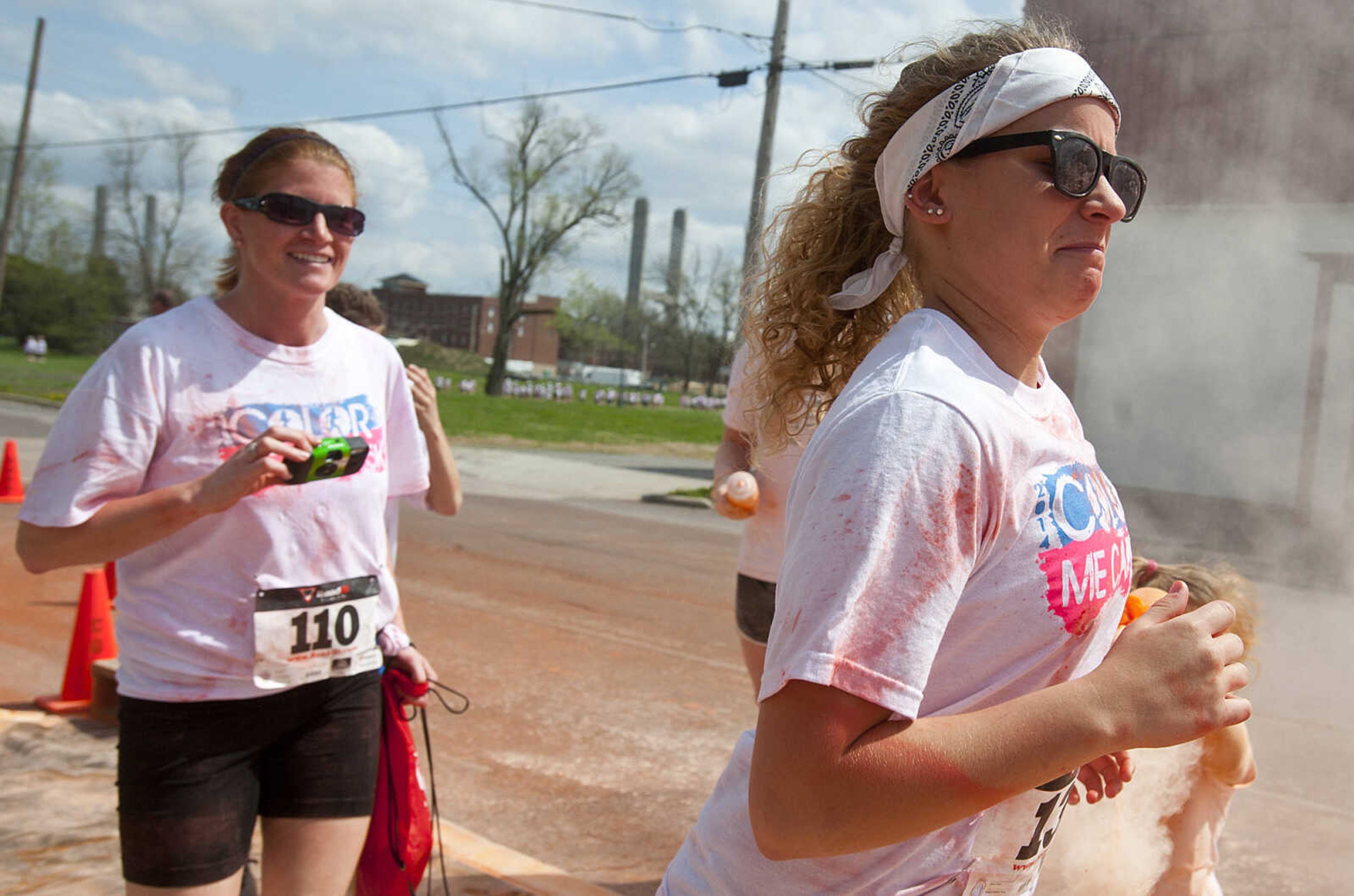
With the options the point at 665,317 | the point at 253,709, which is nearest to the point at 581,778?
the point at 253,709

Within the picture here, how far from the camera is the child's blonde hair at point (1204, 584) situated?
6.75ft

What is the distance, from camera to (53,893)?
302 cm

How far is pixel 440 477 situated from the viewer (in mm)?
2686

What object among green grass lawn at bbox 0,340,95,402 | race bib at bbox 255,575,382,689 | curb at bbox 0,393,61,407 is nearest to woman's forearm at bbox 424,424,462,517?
race bib at bbox 255,575,382,689

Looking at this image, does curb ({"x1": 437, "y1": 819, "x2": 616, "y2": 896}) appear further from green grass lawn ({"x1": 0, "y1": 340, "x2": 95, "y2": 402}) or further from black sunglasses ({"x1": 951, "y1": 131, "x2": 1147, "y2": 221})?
green grass lawn ({"x1": 0, "y1": 340, "x2": 95, "y2": 402})

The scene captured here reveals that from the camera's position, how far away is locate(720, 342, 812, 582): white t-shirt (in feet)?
9.57

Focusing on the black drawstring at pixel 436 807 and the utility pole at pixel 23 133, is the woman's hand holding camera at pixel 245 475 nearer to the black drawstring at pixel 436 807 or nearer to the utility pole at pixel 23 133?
the black drawstring at pixel 436 807

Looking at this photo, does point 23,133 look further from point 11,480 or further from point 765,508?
point 765,508

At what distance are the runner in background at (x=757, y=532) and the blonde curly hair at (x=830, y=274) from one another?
1289 mm

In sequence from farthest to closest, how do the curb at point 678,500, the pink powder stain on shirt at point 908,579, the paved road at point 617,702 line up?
the curb at point 678,500, the paved road at point 617,702, the pink powder stain on shirt at point 908,579

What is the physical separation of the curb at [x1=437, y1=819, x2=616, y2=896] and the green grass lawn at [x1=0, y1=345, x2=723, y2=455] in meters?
19.1

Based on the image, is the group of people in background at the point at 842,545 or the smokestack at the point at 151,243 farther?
the smokestack at the point at 151,243

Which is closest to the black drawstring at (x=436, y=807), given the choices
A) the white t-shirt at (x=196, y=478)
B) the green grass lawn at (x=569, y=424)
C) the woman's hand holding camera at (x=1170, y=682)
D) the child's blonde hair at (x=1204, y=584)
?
the white t-shirt at (x=196, y=478)

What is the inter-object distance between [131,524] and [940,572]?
148 cm
